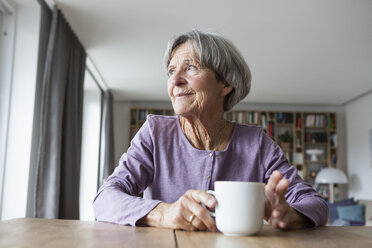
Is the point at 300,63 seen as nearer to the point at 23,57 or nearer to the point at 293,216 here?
the point at 23,57

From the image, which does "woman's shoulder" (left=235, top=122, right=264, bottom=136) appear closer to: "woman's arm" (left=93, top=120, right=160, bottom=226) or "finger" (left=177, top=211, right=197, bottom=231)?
"woman's arm" (left=93, top=120, right=160, bottom=226)

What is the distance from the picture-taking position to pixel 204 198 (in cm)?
74

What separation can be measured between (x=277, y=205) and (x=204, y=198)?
21cm

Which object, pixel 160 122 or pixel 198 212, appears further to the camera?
pixel 160 122

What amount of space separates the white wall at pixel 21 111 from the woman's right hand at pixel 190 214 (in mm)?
2694

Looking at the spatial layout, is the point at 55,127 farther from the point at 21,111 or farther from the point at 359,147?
the point at 359,147

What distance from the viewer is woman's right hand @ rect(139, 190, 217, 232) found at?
741mm

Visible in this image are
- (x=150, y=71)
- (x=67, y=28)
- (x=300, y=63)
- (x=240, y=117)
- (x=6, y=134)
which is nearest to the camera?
(x=6, y=134)

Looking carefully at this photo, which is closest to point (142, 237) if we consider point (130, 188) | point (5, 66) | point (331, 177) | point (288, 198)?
point (130, 188)

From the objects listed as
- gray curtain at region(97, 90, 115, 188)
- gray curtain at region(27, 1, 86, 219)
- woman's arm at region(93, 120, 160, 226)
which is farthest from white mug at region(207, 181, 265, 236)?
gray curtain at region(97, 90, 115, 188)

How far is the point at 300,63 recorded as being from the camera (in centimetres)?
510

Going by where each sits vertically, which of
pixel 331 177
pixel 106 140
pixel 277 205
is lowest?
pixel 331 177

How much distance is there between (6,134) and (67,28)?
141 centimetres

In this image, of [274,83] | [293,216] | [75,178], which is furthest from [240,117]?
[293,216]
